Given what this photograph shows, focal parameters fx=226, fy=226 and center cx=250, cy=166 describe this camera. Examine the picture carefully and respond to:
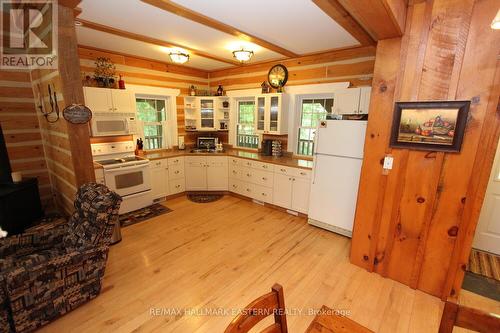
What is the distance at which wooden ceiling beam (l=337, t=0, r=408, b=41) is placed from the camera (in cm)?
153

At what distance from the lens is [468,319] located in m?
0.91

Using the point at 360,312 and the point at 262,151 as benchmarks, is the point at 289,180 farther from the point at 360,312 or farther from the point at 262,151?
the point at 360,312

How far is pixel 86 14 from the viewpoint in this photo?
2.38 m

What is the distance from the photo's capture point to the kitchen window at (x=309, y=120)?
4000 millimetres

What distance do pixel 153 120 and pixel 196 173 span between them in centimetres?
140

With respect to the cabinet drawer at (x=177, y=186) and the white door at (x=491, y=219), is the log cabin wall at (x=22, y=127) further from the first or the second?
the white door at (x=491, y=219)

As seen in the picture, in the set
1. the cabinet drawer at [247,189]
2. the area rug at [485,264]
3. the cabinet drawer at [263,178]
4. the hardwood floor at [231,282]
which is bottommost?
the hardwood floor at [231,282]

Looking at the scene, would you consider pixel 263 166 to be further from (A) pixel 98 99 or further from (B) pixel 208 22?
(A) pixel 98 99

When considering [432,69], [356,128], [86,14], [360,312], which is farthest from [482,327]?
[86,14]

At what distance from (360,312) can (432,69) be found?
2.22m

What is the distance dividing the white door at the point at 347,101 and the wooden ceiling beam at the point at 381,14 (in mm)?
970

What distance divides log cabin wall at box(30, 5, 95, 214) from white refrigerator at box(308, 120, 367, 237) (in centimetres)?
286

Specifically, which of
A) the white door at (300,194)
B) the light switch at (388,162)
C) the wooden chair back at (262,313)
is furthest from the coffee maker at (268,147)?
the wooden chair back at (262,313)

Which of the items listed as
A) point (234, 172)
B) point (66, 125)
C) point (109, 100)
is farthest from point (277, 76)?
point (66, 125)
